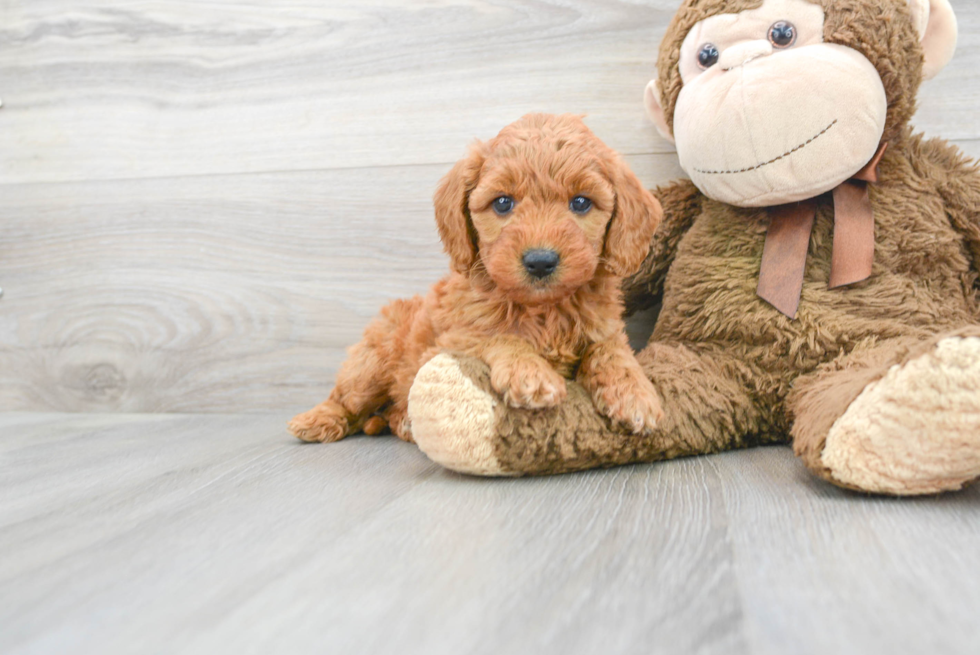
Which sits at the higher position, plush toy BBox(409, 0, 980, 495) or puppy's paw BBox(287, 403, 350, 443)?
plush toy BBox(409, 0, 980, 495)

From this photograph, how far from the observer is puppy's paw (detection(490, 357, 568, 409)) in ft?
3.26

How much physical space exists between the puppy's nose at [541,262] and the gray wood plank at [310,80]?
705 millimetres

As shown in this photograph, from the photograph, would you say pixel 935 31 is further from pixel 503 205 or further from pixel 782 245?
pixel 503 205

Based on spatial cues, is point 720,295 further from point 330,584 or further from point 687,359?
point 330,584

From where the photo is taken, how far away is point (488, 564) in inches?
28.5

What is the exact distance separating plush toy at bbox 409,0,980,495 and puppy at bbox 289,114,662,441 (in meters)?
0.05

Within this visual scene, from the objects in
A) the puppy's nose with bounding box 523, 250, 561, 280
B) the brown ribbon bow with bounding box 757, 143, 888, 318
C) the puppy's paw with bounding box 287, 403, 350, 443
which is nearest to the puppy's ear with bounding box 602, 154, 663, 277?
the puppy's nose with bounding box 523, 250, 561, 280

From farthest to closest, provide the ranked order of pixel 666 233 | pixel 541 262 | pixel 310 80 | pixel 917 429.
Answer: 1. pixel 310 80
2. pixel 666 233
3. pixel 541 262
4. pixel 917 429

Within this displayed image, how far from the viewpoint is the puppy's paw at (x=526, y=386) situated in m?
0.99

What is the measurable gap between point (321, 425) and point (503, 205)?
0.65 m

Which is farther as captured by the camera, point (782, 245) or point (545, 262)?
point (782, 245)

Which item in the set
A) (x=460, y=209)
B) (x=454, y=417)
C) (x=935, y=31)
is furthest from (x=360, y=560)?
(x=935, y=31)

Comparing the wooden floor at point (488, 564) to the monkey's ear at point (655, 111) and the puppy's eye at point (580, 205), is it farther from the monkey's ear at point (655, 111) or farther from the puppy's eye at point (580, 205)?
the monkey's ear at point (655, 111)

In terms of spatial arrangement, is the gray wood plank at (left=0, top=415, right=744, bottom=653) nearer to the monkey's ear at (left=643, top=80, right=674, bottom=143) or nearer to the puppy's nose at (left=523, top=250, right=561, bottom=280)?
the puppy's nose at (left=523, top=250, right=561, bottom=280)
